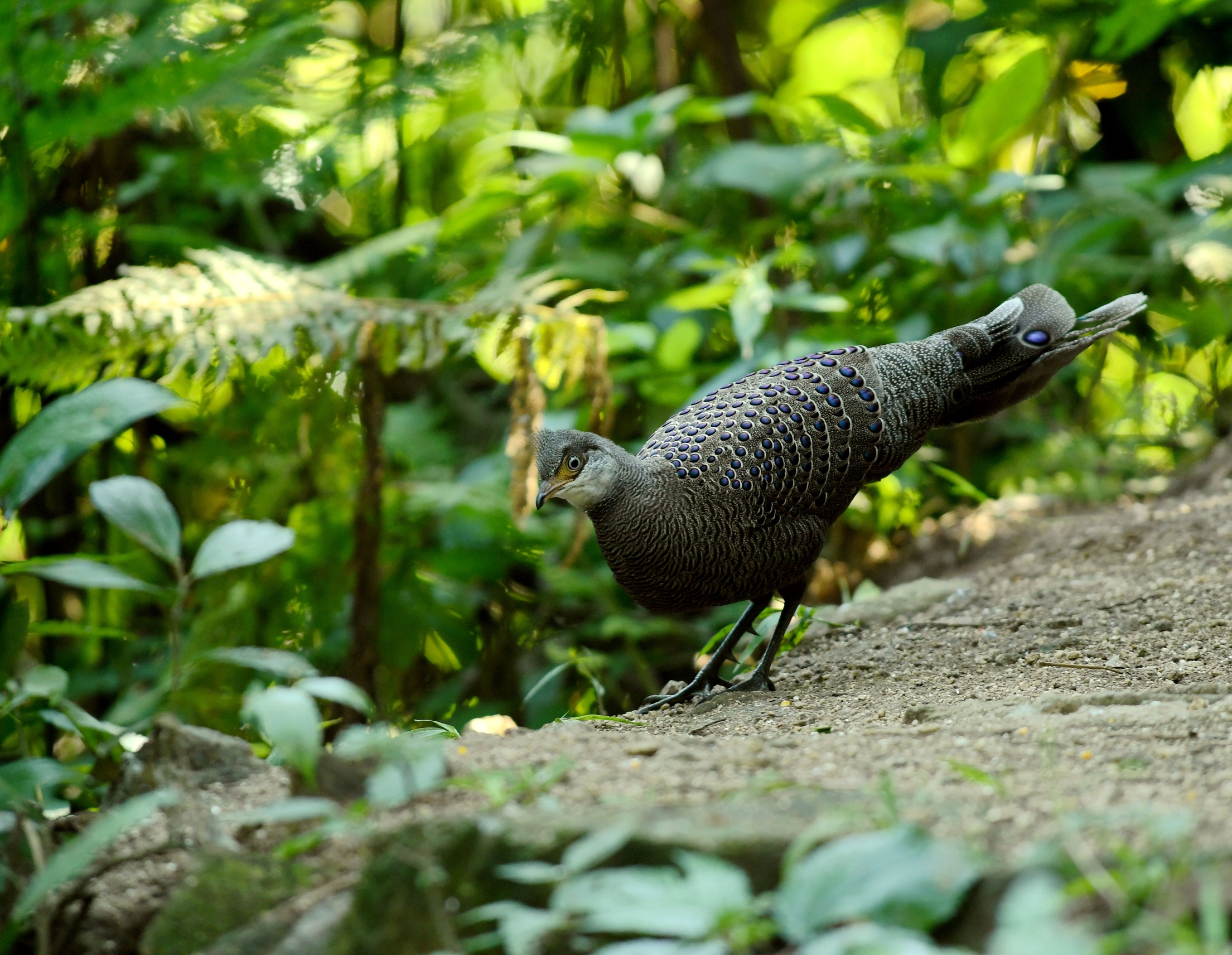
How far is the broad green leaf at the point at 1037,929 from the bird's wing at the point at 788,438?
2.10m

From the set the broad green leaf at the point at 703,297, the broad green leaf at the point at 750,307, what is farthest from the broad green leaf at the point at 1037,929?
the broad green leaf at the point at 703,297

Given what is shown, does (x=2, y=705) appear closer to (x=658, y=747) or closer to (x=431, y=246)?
(x=658, y=747)

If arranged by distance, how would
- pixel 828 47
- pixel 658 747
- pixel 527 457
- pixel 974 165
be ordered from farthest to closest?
1. pixel 828 47
2. pixel 974 165
3. pixel 527 457
4. pixel 658 747

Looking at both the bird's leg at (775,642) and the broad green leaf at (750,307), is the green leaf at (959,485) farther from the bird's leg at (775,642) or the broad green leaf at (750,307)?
the bird's leg at (775,642)


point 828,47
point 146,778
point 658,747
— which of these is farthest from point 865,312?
point 146,778

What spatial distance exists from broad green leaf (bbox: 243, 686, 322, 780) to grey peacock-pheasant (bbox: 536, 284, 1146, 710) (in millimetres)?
1505

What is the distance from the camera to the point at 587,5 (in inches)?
264

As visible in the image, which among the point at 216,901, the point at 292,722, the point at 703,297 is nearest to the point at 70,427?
the point at 292,722

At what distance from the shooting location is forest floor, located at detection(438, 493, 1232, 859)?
6.09ft

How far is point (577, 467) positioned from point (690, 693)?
2.74 ft

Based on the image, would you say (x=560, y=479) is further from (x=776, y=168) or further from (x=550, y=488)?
(x=776, y=168)

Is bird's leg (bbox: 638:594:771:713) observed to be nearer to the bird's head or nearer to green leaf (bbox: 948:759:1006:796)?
the bird's head

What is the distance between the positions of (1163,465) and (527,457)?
3265 mm

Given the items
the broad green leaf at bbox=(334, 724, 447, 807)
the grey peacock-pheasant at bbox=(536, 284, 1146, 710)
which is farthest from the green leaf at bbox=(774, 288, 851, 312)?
the broad green leaf at bbox=(334, 724, 447, 807)
